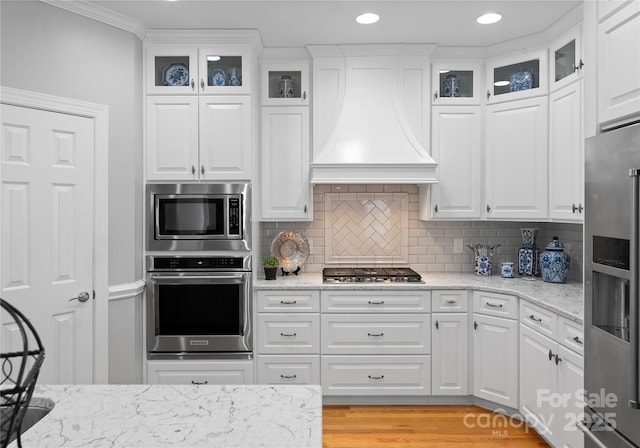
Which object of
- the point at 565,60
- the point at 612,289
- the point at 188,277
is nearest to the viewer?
the point at 612,289

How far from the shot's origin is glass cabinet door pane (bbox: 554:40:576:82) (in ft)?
9.68

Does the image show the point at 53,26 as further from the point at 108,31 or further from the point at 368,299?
the point at 368,299

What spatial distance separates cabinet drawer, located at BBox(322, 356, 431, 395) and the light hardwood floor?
0.14m

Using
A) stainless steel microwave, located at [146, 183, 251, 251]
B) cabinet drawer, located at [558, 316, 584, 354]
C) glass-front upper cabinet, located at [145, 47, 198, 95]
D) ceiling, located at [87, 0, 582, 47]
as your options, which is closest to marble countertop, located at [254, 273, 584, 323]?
cabinet drawer, located at [558, 316, 584, 354]

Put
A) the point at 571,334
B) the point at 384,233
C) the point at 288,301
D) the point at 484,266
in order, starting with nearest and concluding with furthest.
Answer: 1. the point at 571,334
2. the point at 288,301
3. the point at 484,266
4. the point at 384,233

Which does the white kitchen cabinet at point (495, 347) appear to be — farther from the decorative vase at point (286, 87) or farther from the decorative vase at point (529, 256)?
the decorative vase at point (286, 87)

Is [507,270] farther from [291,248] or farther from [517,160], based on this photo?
[291,248]

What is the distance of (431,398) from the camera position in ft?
11.0

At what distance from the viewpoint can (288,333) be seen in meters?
3.27

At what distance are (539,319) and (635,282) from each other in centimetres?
121

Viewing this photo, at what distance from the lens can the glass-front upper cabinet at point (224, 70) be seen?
322cm

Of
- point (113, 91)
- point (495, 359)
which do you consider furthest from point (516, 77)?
point (113, 91)

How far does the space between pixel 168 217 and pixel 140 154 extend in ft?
1.61

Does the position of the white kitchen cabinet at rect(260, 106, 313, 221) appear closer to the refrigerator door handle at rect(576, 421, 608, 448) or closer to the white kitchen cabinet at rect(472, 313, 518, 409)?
the white kitchen cabinet at rect(472, 313, 518, 409)
